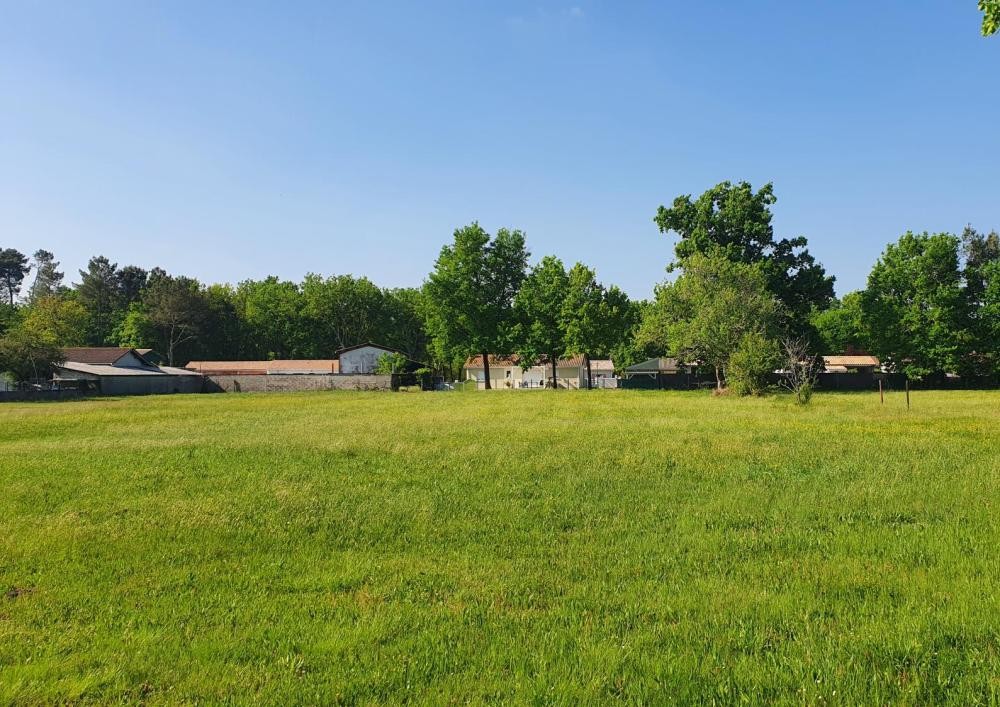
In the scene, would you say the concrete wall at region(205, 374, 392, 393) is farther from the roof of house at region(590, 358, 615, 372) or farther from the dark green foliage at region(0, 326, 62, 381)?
the roof of house at region(590, 358, 615, 372)

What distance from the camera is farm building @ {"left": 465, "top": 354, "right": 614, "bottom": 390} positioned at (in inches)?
3492

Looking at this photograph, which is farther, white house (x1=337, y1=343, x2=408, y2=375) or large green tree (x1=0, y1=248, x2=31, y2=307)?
large green tree (x1=0, y1=248, x2=31, y2=307)

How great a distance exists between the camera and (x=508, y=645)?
195 inches

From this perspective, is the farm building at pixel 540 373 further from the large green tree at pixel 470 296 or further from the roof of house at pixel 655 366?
the large green tree at pixel 470 296

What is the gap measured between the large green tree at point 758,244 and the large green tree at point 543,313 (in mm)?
14155

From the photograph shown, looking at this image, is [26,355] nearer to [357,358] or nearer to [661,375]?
[357,358]

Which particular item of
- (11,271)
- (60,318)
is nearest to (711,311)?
(60,318)

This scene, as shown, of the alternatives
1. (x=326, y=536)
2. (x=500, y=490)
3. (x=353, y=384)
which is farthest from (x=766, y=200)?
(x=326, y=536)

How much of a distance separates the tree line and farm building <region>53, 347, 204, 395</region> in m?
3.81

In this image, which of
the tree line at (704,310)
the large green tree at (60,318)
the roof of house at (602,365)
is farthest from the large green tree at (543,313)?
the large green tree at (60,318)

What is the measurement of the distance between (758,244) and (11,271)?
134091 mm

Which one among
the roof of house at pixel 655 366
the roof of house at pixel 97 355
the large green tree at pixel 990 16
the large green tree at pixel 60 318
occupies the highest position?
the large green tree at pixel 60 318

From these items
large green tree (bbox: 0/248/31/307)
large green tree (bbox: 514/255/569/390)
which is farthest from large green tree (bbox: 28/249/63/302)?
large green tree (bbox: 514/255/569/390)

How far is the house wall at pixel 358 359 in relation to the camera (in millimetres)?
81750
